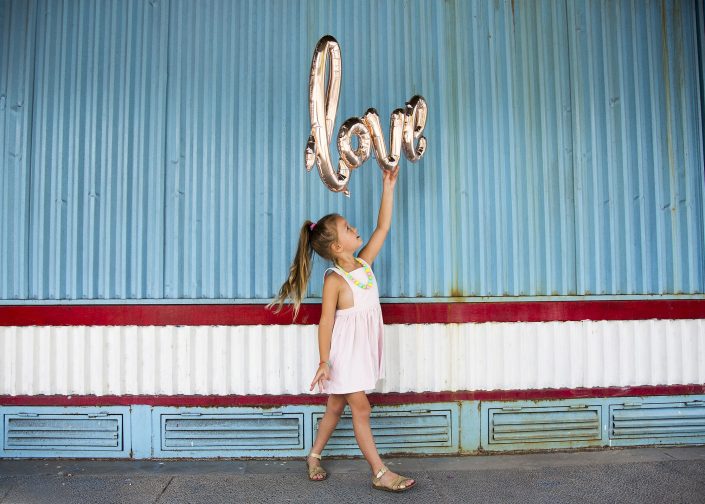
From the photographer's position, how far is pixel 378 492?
289cm

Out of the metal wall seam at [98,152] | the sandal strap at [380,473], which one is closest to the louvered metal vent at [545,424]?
the sandal strap at [380,473]

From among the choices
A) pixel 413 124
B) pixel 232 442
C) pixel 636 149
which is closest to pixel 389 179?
pixel 413 124

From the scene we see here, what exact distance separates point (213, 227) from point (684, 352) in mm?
3327

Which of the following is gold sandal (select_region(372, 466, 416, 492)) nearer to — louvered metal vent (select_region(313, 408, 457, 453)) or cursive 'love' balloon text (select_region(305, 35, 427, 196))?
louvered metal vent (select_region(313, 408, 457, 453))

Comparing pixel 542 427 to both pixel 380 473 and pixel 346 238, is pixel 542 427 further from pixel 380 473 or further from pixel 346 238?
pixel 346 238

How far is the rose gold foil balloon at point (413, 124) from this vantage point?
2996 millimetres

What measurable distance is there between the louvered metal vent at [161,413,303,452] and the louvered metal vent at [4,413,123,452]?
0.36 metres

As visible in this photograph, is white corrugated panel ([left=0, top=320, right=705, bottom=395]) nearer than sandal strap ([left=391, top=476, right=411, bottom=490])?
No

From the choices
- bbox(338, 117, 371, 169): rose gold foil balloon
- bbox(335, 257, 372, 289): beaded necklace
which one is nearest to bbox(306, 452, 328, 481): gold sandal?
bbox(335, 257, 372, 289): beaded necklace

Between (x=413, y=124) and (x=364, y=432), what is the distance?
181 centimetres

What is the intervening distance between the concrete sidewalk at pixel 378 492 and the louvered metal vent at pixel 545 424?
0.11m

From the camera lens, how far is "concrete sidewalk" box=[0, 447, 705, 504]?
9.29 ft

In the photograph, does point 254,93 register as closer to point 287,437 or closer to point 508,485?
point 287,437

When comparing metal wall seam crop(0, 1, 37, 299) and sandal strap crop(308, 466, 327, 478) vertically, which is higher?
metal wall seam crop(0, 1, 37, 299)
